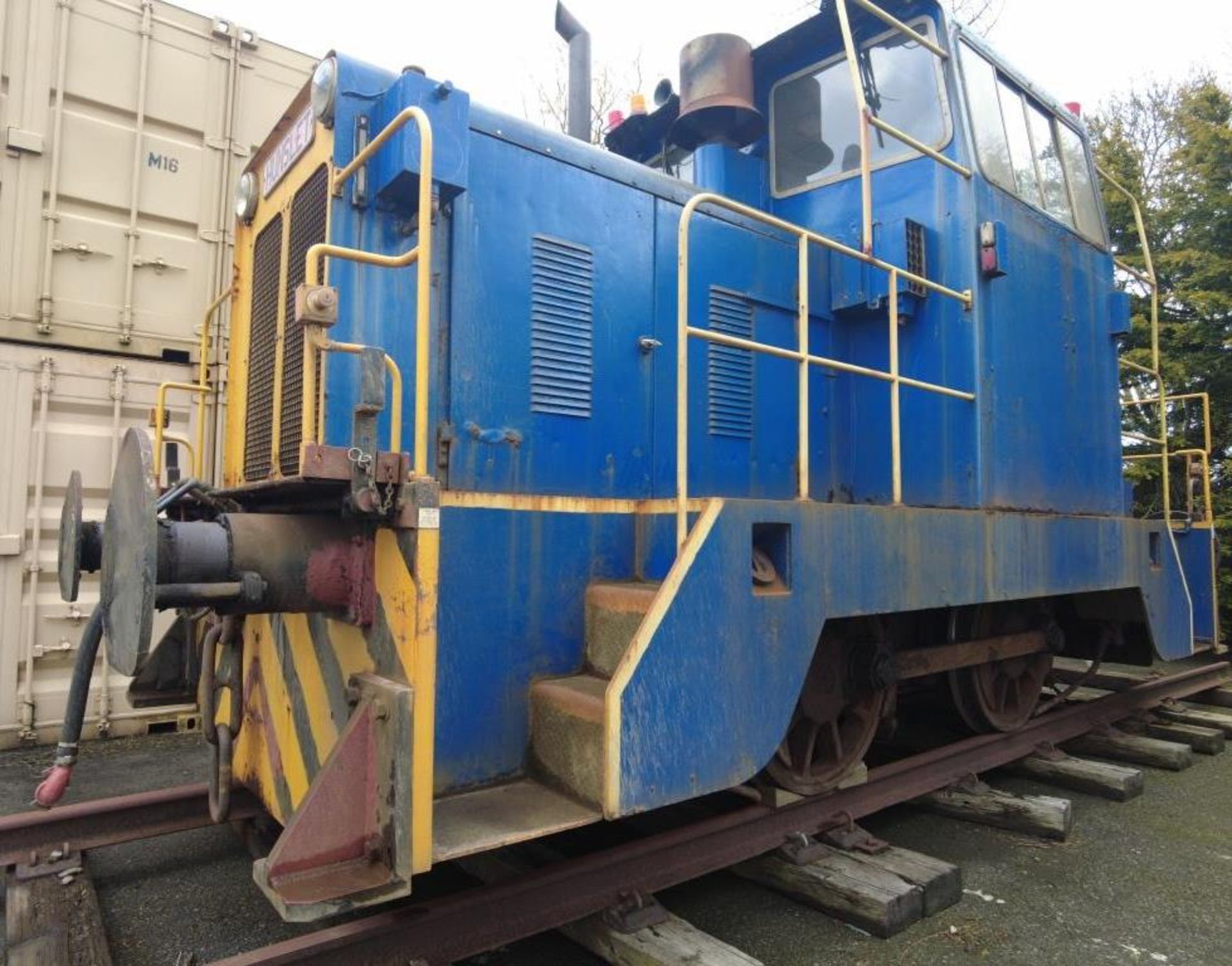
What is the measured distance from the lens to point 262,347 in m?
3.19

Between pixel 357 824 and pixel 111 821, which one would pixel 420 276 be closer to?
pixel 357 824

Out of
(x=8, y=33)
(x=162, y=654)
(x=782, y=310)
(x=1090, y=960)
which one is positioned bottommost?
(x=1090, y=960)

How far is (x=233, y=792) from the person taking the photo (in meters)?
3.37

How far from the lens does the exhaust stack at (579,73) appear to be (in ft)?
14.7

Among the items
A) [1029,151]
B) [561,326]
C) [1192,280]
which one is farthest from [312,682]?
[1192,280]

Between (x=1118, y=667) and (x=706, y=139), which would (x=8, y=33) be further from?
(x=1118, y=667)

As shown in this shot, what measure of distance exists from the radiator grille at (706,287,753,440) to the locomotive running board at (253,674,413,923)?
184 centimetres

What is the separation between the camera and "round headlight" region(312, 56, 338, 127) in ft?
8.61

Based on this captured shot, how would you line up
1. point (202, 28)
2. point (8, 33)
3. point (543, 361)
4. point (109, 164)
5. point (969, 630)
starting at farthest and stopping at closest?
point (202, 28)
point (109, 164)
point (8, 33)
point (969, 630)
point (543, 361)

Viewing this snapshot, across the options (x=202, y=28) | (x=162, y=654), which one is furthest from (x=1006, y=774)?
(x=202, y=28)

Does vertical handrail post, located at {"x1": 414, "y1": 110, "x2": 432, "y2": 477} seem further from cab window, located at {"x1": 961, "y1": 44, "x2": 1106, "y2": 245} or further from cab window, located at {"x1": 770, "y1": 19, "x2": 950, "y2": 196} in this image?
cab window, located at {"x1": 961, "y1": 44, "x2": 1106, "y2": 245}

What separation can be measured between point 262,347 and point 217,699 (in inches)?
53.3

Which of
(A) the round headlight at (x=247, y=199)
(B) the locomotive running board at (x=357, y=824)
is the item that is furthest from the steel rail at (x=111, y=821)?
(A) the round headlight at (x=247, y=199)

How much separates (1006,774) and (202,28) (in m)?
6.94
